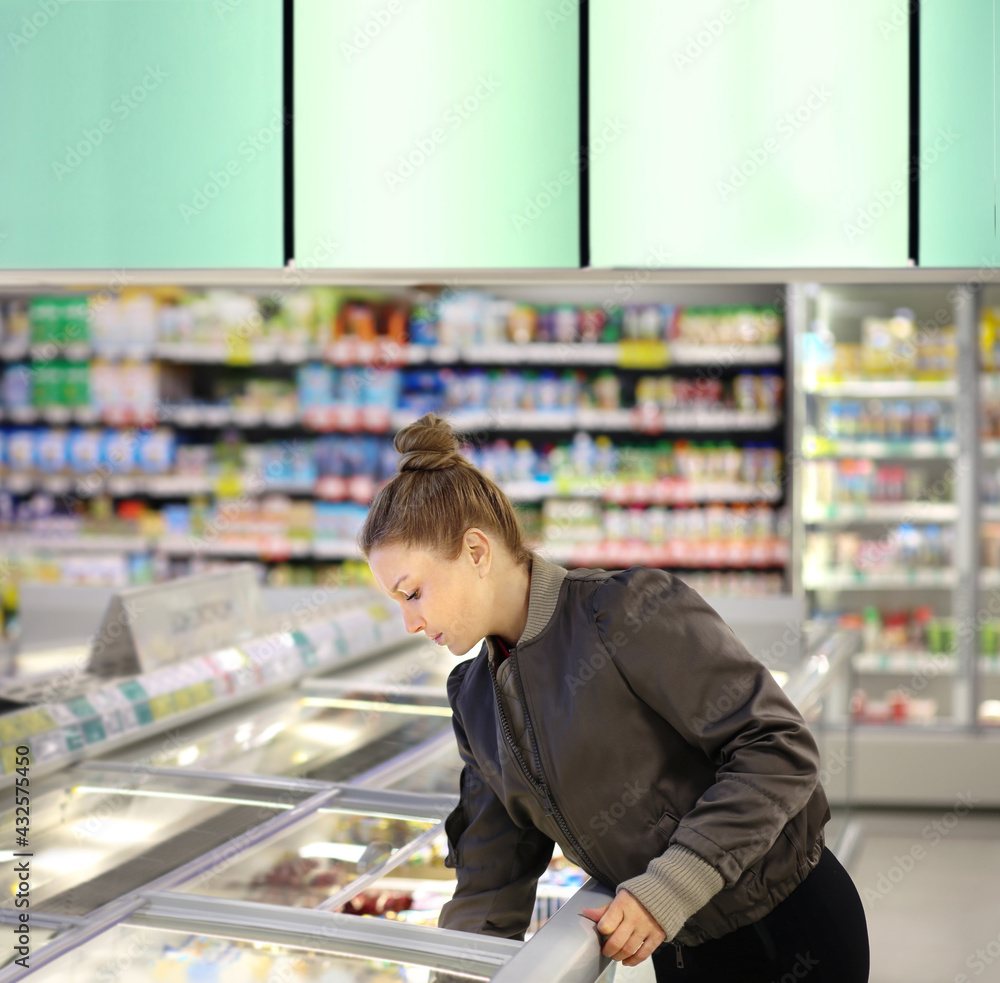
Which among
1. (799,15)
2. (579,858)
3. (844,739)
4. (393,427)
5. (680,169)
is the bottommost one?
(844,739)

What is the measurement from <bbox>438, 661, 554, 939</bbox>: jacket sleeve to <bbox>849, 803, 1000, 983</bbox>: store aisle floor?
223 centimetres

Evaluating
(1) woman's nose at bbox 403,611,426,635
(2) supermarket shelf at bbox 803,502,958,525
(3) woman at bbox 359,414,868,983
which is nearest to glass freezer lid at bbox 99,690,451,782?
(3) woman at bbox 359,414,868,983

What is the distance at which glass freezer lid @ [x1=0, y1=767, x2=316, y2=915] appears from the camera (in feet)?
5.44

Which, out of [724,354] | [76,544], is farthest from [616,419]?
[76,544]

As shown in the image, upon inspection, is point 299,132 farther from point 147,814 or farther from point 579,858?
point 579,858

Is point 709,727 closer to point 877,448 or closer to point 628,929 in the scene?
point 628,929

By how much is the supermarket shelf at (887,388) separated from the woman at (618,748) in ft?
14.0

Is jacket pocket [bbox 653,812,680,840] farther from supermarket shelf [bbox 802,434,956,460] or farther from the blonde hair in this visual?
supermarket shelf [bbox 802,434,956,460]

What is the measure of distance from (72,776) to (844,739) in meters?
3.29

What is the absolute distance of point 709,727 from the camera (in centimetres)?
125

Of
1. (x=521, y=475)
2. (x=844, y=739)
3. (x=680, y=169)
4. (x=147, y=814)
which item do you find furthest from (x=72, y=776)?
(x=521, y=475)

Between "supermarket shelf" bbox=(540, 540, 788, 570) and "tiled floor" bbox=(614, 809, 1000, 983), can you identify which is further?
"supermarket shelf" bbox=(540, 540, 788, 570)

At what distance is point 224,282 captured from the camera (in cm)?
220

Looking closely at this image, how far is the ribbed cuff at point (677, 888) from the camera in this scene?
1198mm
